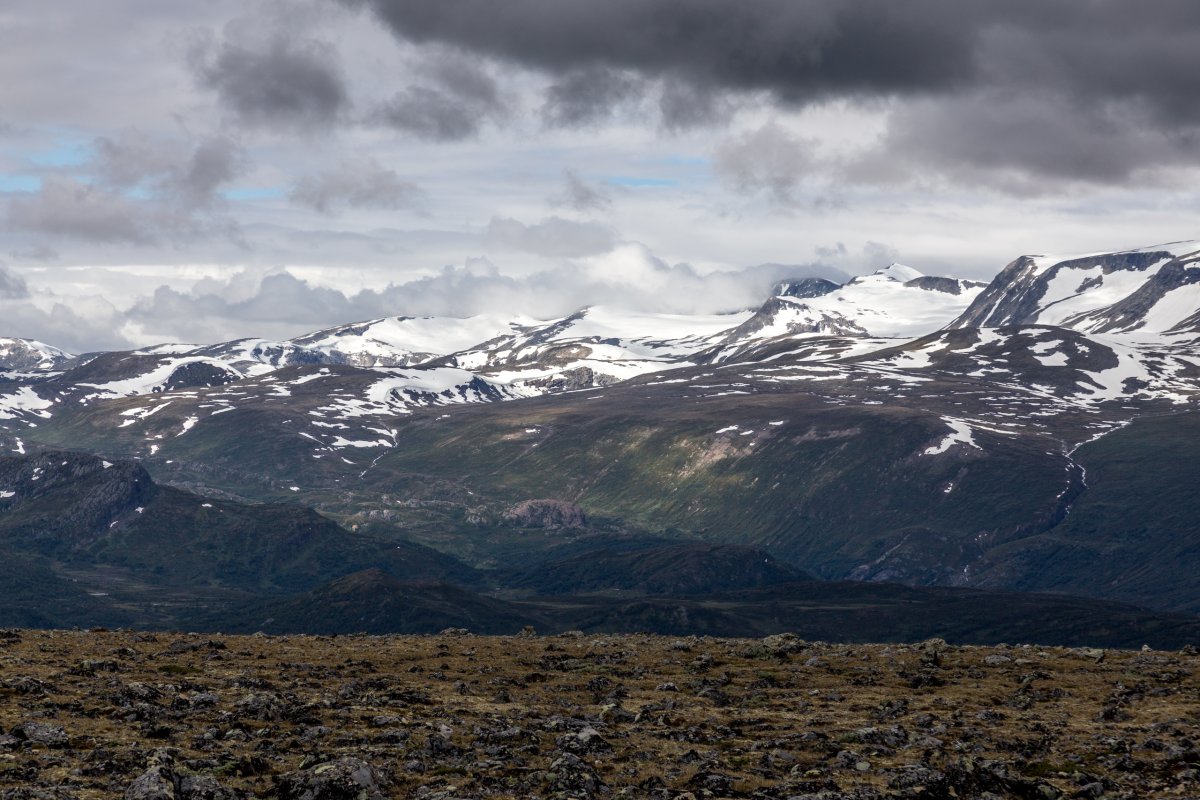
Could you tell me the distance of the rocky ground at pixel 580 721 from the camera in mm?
46688

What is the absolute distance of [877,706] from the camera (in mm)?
63188

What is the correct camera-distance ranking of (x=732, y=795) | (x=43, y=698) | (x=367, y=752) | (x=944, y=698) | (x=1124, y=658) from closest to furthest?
(x=732, y=795) < (x=367, y=752) < (x=43, y=698) < (x=944, y=698) < (x=1124, y=658)

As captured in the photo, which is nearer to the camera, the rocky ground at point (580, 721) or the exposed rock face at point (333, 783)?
the exposed rock face at point (333, 783)

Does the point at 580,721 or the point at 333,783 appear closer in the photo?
the point at 333,783

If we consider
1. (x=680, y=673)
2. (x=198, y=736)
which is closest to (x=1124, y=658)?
(x=680, y=673)

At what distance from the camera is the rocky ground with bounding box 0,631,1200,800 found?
46.7 meters

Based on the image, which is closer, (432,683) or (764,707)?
(764,707)

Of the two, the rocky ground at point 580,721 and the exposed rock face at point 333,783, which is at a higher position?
the exposed rock face at point 333,783

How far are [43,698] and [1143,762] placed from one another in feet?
145

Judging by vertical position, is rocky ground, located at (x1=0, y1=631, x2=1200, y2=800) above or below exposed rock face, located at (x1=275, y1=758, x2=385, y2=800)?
below

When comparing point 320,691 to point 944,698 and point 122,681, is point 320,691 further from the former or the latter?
point 944,698

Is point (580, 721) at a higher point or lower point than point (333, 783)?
lower

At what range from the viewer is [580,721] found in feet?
191

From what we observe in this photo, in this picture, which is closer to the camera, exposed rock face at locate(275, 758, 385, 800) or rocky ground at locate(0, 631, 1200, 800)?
exposed rock face at locate(275, 758, 385, 800)
